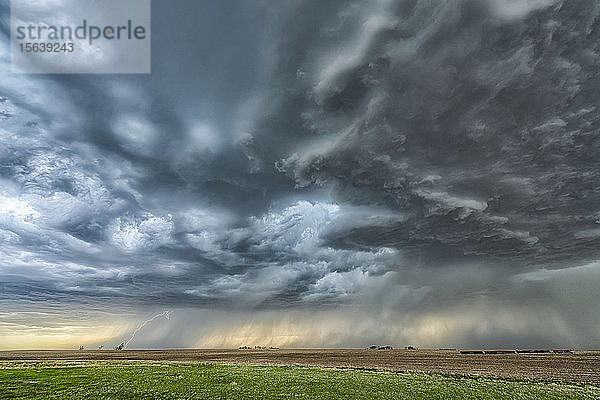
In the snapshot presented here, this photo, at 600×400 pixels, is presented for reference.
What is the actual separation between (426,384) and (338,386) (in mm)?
13457

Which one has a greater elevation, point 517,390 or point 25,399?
point 25,399

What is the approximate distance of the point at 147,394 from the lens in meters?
42.8

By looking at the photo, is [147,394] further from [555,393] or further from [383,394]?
[555,393]

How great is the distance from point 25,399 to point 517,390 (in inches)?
2346

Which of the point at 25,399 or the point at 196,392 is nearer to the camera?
the point at 25,399

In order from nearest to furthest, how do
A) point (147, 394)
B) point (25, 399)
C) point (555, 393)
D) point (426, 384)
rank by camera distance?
point (25, 399) → point (147, 394) → point (555, 393) → point (426, 384)

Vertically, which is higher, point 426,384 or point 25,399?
point 25,399

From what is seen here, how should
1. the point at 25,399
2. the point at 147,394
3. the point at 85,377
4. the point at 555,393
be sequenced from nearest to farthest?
the point at 25,399 < the point at 147,394 < the point at 555,393 < the point at 85,377

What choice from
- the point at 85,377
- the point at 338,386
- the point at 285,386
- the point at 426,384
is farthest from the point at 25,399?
the point at 426,384

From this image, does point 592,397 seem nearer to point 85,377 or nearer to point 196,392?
point 196,392

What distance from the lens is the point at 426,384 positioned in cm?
5212

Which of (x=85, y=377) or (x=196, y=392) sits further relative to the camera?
(x=85, y=377)

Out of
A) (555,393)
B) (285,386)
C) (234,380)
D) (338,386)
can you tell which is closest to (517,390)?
(555,393)

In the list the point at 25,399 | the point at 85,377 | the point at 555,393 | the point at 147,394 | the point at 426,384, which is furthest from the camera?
the point at 85,377
